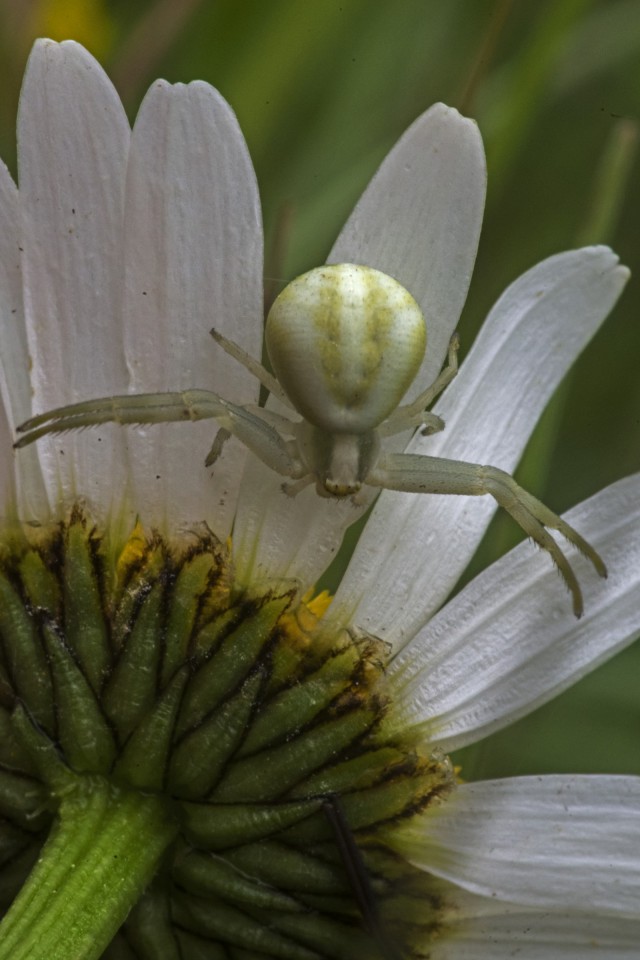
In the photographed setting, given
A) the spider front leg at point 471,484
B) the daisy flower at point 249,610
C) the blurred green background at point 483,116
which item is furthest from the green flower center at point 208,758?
the blurred green background at point 483,116

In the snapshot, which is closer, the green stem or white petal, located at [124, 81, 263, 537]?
the green stem

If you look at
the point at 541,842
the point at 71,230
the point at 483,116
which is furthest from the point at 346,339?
the point at 483,116

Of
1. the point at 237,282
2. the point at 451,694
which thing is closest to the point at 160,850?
the point at 451,694

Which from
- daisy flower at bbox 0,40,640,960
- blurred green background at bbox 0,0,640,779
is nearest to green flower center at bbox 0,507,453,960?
daisy flower at bbox 0,40,640,960

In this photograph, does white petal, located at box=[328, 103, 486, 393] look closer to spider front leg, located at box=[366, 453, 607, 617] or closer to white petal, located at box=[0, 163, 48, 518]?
spider front leg, located at box=[366, 453, 607, 617]

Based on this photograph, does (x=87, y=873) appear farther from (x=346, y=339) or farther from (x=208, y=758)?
(x=346, y=339)

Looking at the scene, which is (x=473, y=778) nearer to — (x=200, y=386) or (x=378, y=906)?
(x=378, y=906)
